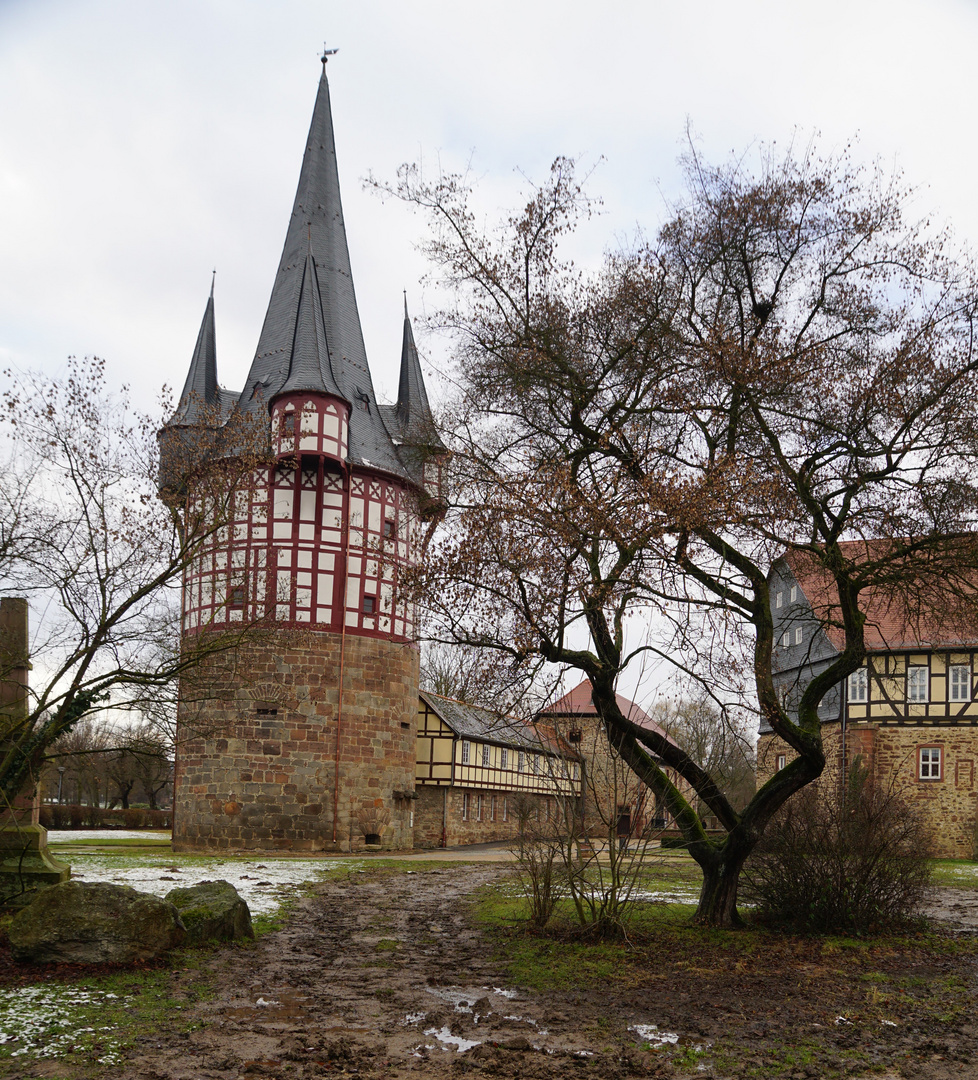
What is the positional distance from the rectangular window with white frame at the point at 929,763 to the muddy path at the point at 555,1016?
23.7 meters

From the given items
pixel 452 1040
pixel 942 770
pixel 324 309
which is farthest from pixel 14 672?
pixel 942 770

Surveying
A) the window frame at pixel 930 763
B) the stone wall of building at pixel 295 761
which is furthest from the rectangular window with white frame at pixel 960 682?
the stone wall of building at pixel 295 761

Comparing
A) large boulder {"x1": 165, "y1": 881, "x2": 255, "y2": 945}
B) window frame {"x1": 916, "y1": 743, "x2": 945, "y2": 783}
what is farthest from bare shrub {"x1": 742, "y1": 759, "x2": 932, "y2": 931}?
window frame {"x1": 916, "y1": 743, "x2": 945, "y2": 783}

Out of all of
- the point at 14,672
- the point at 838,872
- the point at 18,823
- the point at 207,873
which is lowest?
the point at 207,873

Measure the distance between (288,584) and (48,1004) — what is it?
64.2 ft

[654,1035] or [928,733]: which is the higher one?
[928,733]

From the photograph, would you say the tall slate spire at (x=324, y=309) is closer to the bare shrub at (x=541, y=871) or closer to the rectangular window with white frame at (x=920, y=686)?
the rectangular window with white frame at (x=920, y=686)

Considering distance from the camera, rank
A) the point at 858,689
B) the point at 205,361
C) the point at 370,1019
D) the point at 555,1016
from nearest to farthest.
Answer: the point at 370,1019 → the point at 555,1016 → the point at 205,361 → the point at 858,689

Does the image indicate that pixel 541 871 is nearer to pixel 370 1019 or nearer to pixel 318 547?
pixel 370 1019

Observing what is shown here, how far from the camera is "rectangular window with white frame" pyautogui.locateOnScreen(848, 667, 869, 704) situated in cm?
3269

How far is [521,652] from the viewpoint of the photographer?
9617 millimetres

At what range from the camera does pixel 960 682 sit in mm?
31766

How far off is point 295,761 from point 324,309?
1281 centimetres

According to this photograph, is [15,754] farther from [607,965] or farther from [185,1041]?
[607,965]
